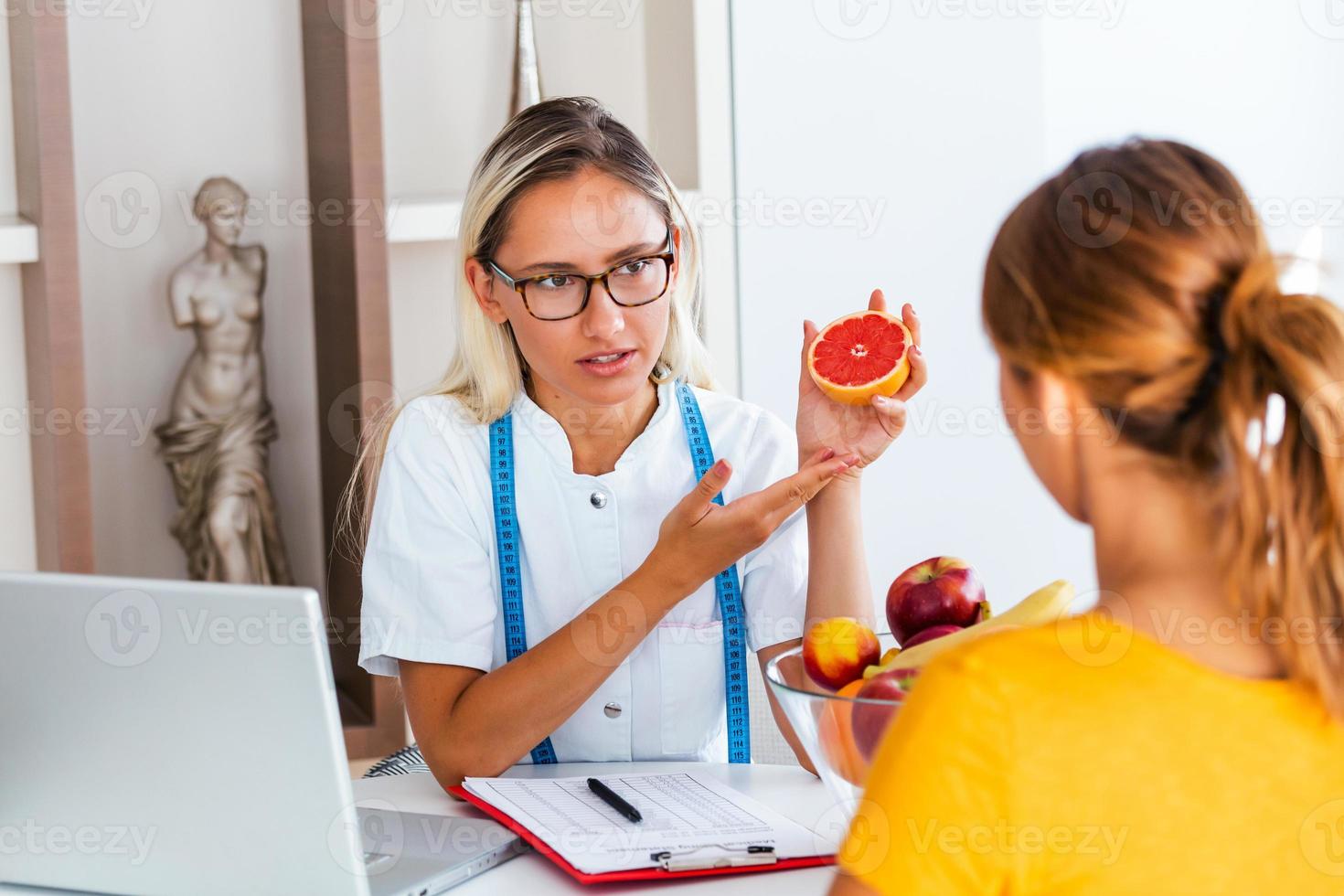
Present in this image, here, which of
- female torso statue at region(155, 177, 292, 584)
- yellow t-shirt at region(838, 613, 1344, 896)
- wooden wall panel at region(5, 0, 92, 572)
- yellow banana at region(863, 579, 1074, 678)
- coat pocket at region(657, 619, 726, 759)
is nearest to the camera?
yellow t-shirt at region(838, 613, 1344, 896)

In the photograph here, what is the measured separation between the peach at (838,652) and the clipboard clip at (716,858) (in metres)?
0.17

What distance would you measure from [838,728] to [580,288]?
76 cm

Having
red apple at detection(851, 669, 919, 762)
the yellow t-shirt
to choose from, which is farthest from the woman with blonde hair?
red apple at detection(851, 669, 919, 762)

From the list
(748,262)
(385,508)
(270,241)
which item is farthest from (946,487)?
(270,241)

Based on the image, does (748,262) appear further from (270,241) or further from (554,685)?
(554,685)

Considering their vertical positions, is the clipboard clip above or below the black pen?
below

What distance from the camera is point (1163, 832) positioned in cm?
82

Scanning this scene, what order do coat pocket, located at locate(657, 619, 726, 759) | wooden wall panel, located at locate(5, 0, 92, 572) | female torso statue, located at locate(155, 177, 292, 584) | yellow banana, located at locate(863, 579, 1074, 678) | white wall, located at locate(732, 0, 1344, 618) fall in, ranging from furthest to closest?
female torso statue, located at locate(155, 177, 292, 584) < white wall, located at locate(732, 0, 1344, 618) < wooden wall panel, located at locate(5, 0, 92, 572) < coat pocket, located at locate(657, 619, 726, 759) < yellow banana, located at locate(863, 579, 1074, 678)

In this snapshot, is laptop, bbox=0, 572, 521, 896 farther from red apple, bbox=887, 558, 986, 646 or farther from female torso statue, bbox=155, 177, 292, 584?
female torso statue, bbox=155, 177, 292, 584

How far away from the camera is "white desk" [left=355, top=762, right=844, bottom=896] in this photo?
1221mm

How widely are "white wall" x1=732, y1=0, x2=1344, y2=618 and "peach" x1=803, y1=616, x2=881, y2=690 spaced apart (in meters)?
1.42

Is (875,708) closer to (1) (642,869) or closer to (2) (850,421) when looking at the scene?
(1) (642,869)

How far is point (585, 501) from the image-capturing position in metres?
1.80

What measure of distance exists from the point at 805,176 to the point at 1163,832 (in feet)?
6.50
